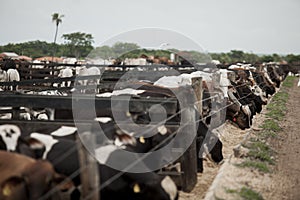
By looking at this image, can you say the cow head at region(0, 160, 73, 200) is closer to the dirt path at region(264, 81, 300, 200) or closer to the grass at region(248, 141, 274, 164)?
the dirt path at region(264, 81, 300, 200)

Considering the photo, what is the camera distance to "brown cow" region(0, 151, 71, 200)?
3.36 meters

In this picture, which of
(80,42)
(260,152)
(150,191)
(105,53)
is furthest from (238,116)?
(80,42)

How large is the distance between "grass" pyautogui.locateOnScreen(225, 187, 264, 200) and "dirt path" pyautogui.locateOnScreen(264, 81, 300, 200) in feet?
0.72

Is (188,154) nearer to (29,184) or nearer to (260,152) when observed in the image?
(260,152)

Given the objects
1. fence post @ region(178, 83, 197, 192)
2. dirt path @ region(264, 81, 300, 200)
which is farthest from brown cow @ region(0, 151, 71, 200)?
dirt path @ region(264, 81, 300, 200)

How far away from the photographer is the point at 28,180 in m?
3.37

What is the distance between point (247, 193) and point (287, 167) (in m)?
1.99

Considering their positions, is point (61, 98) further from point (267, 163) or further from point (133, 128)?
point (267, 163)

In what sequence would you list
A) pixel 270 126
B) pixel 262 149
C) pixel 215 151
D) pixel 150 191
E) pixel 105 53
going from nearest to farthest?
pixel 150 191
pixel 215 151
pixel 262 149
pixel 270 126
pixel 105 53

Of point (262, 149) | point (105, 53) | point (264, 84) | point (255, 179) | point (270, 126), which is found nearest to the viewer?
point (255, 179)

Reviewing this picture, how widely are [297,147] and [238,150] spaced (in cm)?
210

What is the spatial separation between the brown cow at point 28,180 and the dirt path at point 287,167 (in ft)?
10.4

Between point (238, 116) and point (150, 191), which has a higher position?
point (150, 191)

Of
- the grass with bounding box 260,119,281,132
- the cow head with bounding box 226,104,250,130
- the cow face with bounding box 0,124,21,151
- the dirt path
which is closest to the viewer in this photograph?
the cow face with bounding box 0,124,21,151
